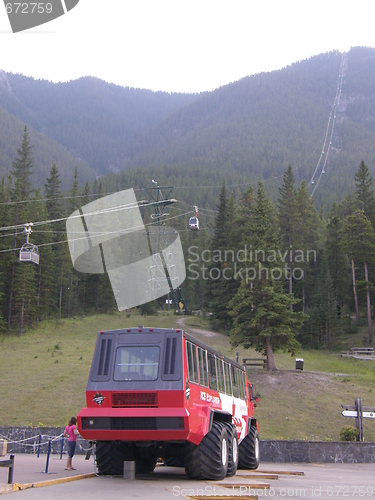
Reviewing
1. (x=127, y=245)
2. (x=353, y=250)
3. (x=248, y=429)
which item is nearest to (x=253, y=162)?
(x=127, y=245)

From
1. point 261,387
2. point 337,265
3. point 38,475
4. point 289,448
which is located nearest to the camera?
point 38,475

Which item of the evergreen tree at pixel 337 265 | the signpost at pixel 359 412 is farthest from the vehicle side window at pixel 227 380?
the evergreen tree at pixel 337 265

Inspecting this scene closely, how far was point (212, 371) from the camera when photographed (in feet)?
44.1

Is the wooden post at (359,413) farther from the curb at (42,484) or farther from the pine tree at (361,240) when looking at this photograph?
the pine tree at (361,240)

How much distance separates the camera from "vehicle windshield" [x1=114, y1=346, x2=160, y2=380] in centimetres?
1169

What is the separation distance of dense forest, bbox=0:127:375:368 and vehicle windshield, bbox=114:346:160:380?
2714 cm

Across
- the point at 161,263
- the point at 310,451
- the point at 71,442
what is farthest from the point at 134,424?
the point at 161,263

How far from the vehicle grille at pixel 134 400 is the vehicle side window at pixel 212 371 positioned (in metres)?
2.12

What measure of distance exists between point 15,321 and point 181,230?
52.8 m

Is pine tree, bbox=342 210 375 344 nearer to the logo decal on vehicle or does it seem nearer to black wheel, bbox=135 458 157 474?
black wheel, bbox=135 458 157 474

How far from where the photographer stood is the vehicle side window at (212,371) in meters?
13.2

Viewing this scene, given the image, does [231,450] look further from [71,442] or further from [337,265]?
[337,265]

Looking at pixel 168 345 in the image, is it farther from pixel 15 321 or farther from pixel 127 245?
pixel 127 245

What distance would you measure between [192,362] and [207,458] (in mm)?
1967
